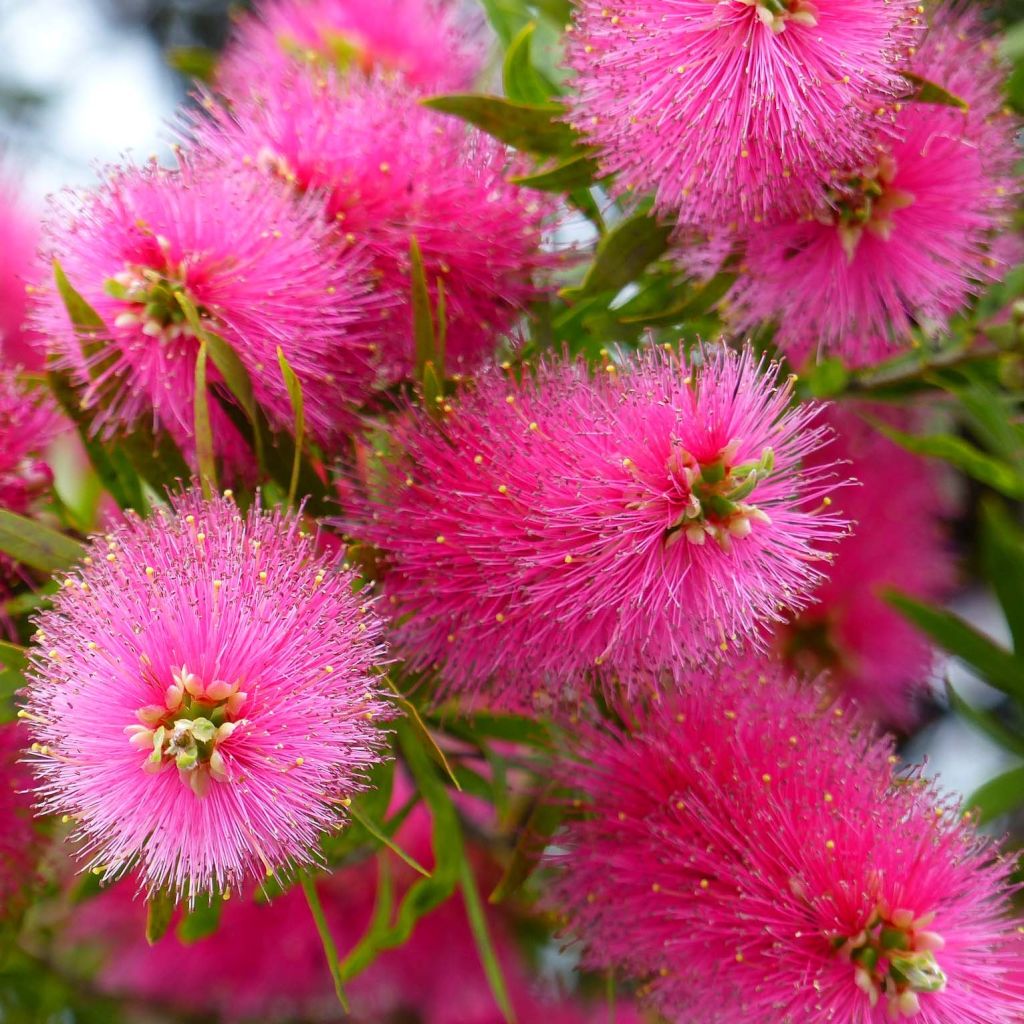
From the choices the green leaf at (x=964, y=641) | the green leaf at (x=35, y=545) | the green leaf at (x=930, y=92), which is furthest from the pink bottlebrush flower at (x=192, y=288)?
the green leaf at (x=964, y=641)

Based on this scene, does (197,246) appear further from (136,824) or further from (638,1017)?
(638,1017)

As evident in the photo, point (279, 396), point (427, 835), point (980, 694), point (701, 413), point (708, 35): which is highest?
point (708, 35)

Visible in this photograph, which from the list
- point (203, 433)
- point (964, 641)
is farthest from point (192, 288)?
point (964, 641)

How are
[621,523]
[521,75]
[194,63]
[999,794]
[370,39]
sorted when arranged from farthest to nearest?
[194,63], [370,39], [999,794], [521,75], [621,523]

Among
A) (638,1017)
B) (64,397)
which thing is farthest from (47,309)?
(638,1017)

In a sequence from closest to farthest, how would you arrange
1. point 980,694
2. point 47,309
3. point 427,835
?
point 47,309
point 427,835
point 980,694

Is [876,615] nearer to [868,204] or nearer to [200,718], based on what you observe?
[868,204]
